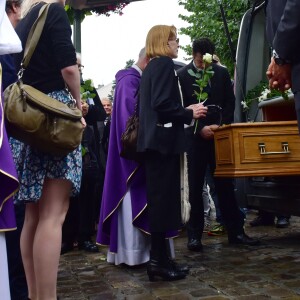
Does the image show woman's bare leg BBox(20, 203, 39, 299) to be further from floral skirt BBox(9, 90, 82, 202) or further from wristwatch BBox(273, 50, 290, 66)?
wristwatch BBox(273, 50, 290, 66)

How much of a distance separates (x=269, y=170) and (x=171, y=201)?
776 millimetres

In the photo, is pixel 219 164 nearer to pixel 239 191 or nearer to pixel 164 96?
pixel 239 191

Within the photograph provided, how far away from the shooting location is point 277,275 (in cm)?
411

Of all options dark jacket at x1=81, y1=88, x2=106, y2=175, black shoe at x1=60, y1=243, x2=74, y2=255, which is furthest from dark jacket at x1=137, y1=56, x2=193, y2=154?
black shoe at x1=60, y1=243, x2=74, y2=255

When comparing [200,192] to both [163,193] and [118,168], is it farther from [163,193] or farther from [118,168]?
[163,193]

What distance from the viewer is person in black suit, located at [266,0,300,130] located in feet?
7.59

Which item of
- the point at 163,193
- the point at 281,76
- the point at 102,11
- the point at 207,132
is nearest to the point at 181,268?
the point at 163,193

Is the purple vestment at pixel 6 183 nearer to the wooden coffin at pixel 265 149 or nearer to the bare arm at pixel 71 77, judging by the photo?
the bare arm at pixel 71 77

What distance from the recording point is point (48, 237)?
117 inches

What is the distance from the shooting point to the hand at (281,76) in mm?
2494

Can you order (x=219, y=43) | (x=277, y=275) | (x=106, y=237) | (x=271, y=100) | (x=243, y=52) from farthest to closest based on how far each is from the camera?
1. (x=219, y=43)
2. (x=243, y=52)
3. (x=106, y=237)
4. (x=271, y=100)
5. (x=277, y=275)

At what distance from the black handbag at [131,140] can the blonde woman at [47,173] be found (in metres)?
1.21

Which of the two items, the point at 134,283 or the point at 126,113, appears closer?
the point at 134,283

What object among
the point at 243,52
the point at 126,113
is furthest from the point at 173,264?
the point at 243,52
